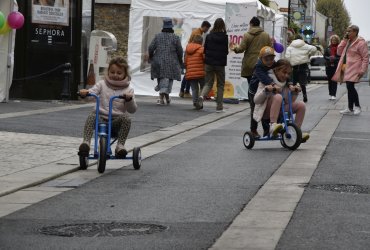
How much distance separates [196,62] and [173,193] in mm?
14994

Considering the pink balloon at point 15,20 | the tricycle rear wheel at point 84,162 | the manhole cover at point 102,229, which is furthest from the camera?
the pink balloon at point 15,20

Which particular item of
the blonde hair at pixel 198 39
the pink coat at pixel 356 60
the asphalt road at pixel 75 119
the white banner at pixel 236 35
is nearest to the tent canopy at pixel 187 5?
the white banner at pixel 236 35

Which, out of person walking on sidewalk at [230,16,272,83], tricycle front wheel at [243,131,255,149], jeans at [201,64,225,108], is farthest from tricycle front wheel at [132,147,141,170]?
jeans at [201,64,225,108]

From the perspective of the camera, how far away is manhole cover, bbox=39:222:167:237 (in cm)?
724

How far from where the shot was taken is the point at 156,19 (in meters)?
28.8

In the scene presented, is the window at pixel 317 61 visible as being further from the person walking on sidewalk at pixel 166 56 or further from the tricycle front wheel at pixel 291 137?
the tricycle front wheel at pixel 291 137

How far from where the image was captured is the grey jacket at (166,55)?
23.8 metres

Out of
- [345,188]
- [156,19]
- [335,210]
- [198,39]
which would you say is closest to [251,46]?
[198,39]

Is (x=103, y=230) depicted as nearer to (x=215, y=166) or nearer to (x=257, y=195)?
(x=257, y=195)

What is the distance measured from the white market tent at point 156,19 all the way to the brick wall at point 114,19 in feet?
6.25

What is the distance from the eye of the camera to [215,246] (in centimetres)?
669

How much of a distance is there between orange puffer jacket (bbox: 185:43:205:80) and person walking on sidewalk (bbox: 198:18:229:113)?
911 mm

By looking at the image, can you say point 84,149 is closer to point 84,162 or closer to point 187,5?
point 84,162

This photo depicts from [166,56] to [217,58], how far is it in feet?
5.05
